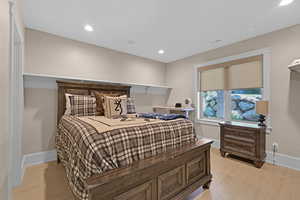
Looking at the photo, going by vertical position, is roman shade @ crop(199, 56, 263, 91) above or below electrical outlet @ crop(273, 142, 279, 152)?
above

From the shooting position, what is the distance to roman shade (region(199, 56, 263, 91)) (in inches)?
105

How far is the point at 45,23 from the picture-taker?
2250 mm

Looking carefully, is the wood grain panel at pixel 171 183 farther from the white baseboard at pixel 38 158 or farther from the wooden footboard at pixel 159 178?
the white baseboard at pixel 38 158

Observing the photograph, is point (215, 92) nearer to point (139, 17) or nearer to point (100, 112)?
point (139, 17)

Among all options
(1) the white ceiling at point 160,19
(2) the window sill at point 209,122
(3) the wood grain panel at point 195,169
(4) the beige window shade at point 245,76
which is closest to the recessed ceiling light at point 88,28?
(1) the white ceiling at point 160,19

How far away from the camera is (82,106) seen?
8.04 feet

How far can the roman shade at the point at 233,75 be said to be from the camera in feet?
8.77

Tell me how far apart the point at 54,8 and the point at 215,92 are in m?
3.57

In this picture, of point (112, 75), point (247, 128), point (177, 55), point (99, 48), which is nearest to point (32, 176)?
point (112, 75)

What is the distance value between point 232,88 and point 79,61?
3424 millimetres

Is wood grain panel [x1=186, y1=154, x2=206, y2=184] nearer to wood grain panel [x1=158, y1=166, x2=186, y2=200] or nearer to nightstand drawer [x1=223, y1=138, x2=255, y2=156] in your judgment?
wood grain panel [x1=158, y1=166, x2=186, y2=200]

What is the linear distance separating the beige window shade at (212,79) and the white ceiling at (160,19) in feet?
2.14

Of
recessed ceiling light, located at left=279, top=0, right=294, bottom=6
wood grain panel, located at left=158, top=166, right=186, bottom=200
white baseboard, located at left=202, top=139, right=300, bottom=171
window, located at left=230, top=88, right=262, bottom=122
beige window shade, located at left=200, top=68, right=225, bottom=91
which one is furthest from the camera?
beige window shade, located at left=200, top=68, right=225, bottom=91

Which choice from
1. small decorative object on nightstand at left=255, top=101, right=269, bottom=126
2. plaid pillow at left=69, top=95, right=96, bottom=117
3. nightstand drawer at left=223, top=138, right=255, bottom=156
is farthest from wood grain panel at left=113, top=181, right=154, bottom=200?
small decorative object on nightstand at left=255, top=101, right=269, bottom=126
